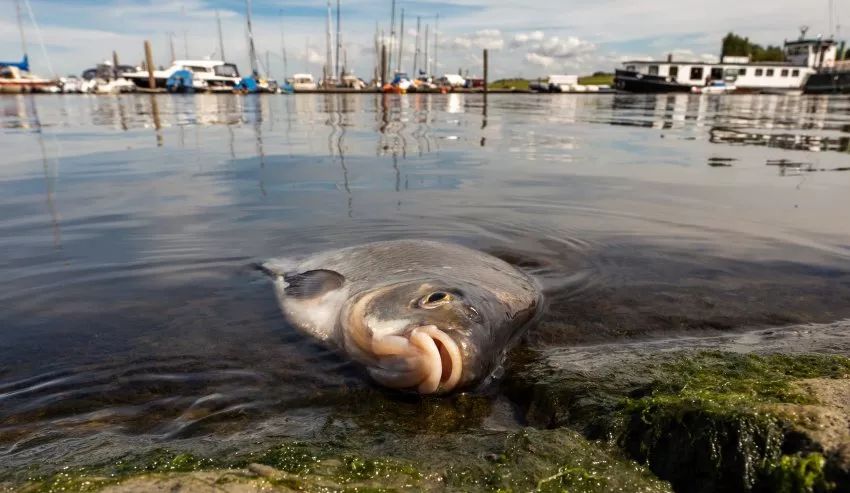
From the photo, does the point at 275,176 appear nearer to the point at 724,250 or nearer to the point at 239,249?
the point at 239,249

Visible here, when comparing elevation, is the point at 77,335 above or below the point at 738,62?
below

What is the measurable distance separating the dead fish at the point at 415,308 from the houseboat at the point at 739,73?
248 ft

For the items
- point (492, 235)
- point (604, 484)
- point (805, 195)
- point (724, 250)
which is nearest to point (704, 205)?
point (805, 195)

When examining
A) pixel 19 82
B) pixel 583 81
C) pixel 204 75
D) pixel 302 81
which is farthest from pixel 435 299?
pixel 583 81

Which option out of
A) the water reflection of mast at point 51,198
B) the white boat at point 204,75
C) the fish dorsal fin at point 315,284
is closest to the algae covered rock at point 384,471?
the fish dorsal fin at point 315,284

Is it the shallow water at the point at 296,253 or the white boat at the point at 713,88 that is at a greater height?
the white boat at the point at 713,88

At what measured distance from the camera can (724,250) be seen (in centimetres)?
567

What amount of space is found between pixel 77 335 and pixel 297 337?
1.42m

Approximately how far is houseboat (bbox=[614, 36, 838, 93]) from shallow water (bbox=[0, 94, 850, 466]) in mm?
67801

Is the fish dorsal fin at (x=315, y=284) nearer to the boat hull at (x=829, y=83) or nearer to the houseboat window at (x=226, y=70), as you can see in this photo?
the boat hull at (x=829, y=83)

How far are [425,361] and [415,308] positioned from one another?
15.1 inches

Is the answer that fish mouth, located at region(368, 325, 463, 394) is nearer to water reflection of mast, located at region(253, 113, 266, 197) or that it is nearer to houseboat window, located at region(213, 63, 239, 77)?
water reflection of mast, located at region(253, 113, 266, 197)

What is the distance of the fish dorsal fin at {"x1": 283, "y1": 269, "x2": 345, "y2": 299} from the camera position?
3.98 metres

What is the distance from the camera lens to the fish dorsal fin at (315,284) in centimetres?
398
